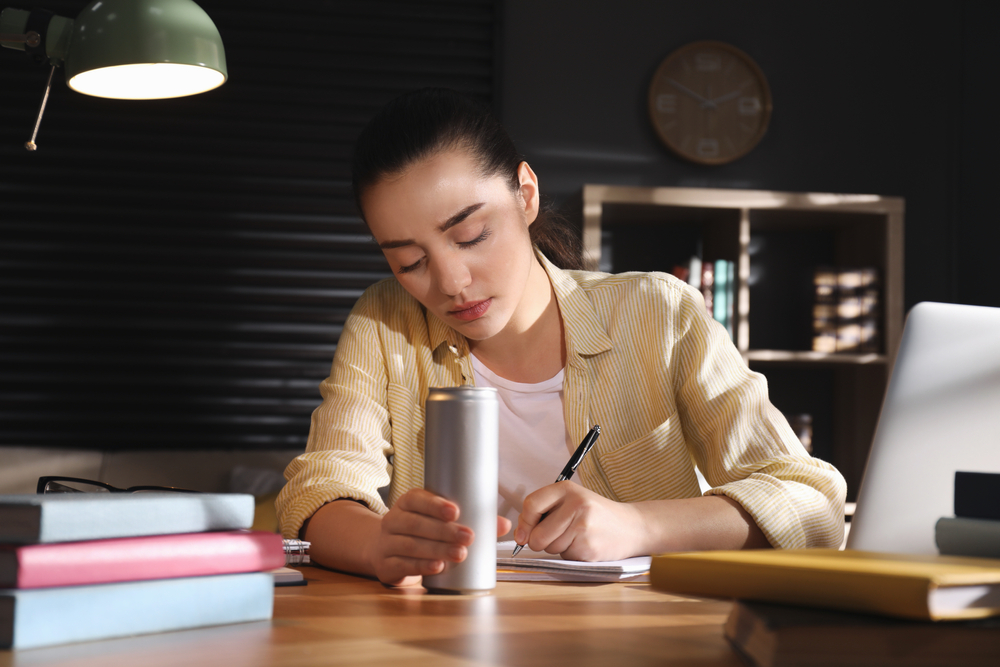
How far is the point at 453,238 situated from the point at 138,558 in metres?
0.83

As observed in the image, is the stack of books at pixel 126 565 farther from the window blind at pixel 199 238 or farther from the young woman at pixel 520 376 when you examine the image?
the window blind at pixel 199 238

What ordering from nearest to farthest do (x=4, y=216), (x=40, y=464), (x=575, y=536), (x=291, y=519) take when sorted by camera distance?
(x=575, y=536) < (x=291, y=519) < (x=40, y=464) < (x=4, y=216)

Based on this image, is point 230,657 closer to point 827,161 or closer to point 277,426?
point 277,426

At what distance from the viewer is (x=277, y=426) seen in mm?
3314

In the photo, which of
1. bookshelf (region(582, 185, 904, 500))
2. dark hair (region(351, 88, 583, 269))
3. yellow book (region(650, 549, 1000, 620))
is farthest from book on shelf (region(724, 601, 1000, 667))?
bookshelf (region(582, 185, 904, 500))

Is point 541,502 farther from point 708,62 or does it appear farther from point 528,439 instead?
point 708,62

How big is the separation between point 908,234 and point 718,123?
37.7 inches

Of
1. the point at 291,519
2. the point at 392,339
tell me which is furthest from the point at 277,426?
the point at 291,519

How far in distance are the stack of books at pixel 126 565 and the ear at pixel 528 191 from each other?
104 cm

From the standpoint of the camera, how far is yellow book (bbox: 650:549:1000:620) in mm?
487

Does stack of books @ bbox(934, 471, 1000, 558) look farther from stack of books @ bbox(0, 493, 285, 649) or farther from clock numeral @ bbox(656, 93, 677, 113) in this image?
clock numeral @ bbox(656, 93, 677, 113)

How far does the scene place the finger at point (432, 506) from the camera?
0.79 meters

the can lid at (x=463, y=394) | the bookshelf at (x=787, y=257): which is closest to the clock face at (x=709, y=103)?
the bookshelf at (x=787, y=257)

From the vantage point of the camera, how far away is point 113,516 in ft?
1.96
